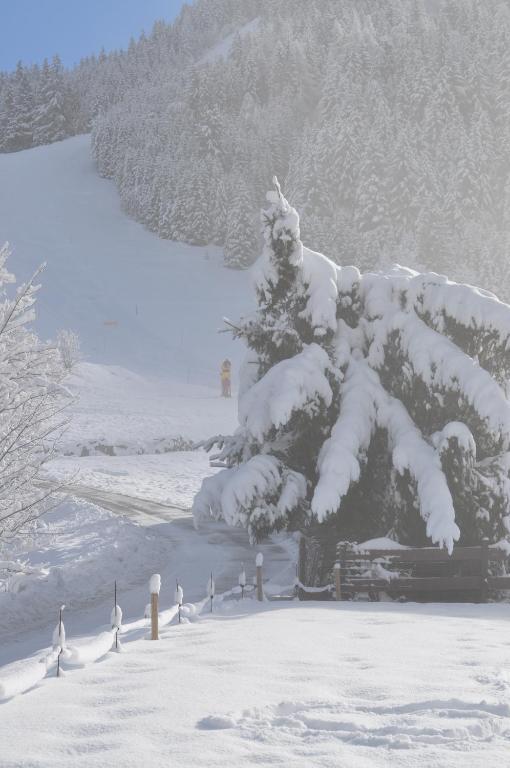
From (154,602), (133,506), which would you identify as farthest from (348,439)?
(133,506)

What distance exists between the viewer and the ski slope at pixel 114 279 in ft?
207

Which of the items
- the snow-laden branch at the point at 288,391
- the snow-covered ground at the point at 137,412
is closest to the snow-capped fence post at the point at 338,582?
the snow-laden branch at the point at 288,391

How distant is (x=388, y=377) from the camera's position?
48.4ft

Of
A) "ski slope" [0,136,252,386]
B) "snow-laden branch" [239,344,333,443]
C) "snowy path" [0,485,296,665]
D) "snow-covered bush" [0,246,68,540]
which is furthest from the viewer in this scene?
"ski slope" [0,136,252,386]

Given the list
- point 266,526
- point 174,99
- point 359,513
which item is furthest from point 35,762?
point 174,99

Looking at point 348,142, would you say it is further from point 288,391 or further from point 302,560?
point 302,560

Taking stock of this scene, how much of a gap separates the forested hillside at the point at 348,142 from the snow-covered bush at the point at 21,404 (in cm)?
6009

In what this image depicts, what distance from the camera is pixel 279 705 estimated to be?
5340 mm

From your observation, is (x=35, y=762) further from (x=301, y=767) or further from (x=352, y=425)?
(x=352, y=425)

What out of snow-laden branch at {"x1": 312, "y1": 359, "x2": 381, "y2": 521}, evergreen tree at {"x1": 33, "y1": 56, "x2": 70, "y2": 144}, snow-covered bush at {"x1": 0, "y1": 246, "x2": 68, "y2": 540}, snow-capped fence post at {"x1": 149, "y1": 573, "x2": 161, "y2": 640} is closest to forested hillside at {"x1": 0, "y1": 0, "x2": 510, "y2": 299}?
evergreen tree at {"x1": 33, "y1": 56, "x2": 70, "y2": 144}

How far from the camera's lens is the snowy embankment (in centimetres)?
443

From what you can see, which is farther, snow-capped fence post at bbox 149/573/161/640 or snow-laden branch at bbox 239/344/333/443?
snow-laden branch at bbox 239/344/333/443

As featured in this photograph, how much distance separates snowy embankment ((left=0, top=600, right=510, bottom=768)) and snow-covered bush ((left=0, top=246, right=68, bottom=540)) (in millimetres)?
3911

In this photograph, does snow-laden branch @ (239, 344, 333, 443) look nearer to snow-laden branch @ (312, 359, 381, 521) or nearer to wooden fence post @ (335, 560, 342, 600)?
snow-laden branch @ (312, 359, 381, 521)
